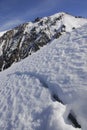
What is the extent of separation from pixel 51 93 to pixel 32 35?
161653 mm

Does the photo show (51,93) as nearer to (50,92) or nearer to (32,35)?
(50,92)

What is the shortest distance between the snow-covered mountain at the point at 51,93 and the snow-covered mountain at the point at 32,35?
138653 mm

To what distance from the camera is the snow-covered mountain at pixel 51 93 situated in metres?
9.38

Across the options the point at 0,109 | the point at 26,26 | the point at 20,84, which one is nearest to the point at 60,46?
the point at 20,84

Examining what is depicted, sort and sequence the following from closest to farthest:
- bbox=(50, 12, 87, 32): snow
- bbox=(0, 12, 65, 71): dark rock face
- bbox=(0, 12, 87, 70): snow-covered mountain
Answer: bbox=(0, 12, 65, 71): dark rock face, bbox=(0, 12, 87, 70): snow-covered mountain, bbox=(50, 12, 87, 32): snow

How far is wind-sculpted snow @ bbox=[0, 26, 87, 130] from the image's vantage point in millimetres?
9414

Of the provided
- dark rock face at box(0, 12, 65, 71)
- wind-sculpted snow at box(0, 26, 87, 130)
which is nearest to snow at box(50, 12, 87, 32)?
dark rock face at box(0, 12, 65, 71)

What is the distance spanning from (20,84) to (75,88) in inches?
158

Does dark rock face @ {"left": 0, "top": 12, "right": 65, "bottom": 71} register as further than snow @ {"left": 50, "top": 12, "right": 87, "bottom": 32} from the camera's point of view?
No

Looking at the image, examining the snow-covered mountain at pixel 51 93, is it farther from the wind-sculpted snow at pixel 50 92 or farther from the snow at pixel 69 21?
the snow at pixel 69 21

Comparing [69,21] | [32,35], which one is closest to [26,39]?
[32,35]

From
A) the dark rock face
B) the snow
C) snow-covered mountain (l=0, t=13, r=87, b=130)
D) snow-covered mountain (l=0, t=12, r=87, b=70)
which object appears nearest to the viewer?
snow-covered mountain (l=0, t=13, r=87, b=130)

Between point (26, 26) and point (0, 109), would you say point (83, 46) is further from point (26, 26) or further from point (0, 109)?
point (26, 26)

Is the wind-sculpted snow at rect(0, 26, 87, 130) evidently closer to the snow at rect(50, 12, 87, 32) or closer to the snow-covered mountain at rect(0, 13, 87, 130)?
the snow-covered mountain at rect(0, 13, 87, 130)
